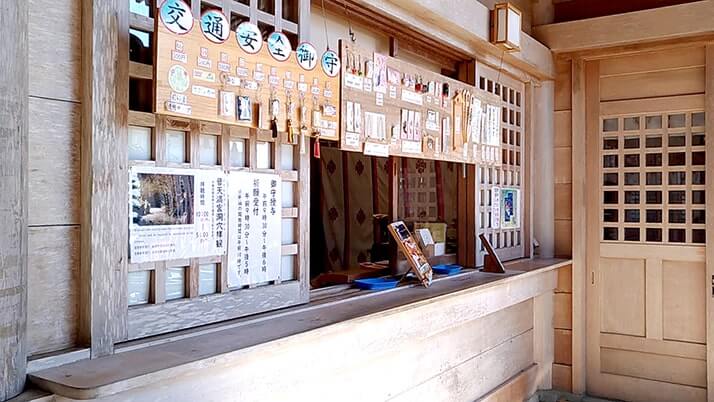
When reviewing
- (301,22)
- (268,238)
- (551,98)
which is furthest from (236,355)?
(551,98)

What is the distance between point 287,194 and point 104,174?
0.76 meters

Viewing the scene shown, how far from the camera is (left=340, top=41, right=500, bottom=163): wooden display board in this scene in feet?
7.97

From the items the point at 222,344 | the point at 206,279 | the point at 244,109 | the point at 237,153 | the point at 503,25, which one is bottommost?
the point at 222,344

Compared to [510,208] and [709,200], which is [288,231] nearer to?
[510,208]

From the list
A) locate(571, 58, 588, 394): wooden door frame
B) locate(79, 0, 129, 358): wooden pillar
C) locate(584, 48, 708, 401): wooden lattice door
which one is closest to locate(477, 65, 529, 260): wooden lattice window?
locate(571, 58, 588, 394): wooden door frame

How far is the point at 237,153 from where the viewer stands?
1987 millimetres

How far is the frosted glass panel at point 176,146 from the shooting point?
1.77 metres

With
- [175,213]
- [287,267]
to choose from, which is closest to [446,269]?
[287,267]

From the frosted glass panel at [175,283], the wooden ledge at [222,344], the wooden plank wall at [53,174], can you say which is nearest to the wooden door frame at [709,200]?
the wooden ledge at [222,344]

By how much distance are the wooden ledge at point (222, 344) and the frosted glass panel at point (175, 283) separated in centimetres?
15

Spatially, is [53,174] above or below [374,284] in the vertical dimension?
above

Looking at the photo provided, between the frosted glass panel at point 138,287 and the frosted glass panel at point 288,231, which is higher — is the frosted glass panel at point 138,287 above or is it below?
below

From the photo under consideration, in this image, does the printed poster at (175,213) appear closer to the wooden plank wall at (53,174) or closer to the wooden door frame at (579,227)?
the wooden plank wall at (53,174)

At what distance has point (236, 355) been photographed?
161 cm
